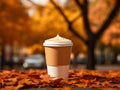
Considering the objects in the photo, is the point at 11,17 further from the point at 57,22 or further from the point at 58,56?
the point at 58,56

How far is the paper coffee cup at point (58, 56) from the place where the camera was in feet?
31.0

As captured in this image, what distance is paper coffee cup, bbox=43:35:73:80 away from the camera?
31.0 feet

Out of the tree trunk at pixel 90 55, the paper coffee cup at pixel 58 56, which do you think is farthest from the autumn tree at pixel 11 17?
the paper coffee cup at pixel 58 56

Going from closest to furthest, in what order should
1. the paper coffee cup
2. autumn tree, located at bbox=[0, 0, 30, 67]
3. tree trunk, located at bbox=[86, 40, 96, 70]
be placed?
the paper coffee cup, tree trunk, located at bbox=[86, 40, 96, 70], autumn tree, located at bbox=[0, 0, 30, 67]

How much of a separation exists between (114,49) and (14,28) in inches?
1471

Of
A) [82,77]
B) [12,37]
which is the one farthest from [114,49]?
[82,77]

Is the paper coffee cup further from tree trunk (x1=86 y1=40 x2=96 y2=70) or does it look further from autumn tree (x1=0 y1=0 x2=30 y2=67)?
autumn tree (x1=0 y1=0 x2=30 y2=67)

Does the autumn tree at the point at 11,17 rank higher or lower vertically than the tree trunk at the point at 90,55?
higher

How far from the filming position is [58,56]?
947 cm

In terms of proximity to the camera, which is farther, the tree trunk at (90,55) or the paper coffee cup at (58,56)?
the tree trunk at (90,55)

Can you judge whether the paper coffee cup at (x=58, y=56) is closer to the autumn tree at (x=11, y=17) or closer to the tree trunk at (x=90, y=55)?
the tree trunk at (x=90, y=55)

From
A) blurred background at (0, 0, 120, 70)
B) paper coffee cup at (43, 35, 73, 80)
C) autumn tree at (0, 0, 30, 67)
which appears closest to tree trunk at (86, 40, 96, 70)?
blurred background at (0, 0, 120, 70)

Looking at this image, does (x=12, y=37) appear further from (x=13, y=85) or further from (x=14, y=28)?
(x=13, y=85)

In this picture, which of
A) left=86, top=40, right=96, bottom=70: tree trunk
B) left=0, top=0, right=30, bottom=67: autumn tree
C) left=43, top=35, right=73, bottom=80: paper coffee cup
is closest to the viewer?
left=43, top=35, right=73, bottom=80: paper coffee cup
